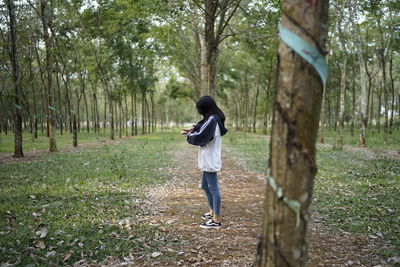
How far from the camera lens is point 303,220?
7.00 ft

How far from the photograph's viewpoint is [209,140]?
503cm

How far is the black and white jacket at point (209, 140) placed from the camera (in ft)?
16.4

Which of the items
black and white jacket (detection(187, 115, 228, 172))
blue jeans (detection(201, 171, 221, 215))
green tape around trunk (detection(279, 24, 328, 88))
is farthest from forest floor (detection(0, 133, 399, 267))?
green tape around trunk (detection(279, 24, 328, 88))

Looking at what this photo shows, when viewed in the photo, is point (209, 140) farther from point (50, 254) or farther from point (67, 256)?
point (50, 254)

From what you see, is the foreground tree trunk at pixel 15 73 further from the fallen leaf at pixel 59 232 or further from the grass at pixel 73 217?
the fallen leaf at pixel 59 232

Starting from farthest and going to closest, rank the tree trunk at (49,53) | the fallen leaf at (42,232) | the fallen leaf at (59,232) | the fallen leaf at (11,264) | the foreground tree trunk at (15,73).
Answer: the tree trunk at (49,53) → the foreground tree trunk at (15,73) → the fallen leaf at (59,232) → the fallen leaf at (42,232) → the fallen leaf at (11,264)

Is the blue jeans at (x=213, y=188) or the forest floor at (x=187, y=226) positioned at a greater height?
the blue jeans at (x=213, y=188)

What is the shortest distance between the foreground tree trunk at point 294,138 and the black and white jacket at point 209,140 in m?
2.84

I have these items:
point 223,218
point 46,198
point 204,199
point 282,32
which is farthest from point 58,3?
point 282,32

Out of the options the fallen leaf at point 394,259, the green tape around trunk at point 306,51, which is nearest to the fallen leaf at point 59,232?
the green tape around trunk at point 306,51

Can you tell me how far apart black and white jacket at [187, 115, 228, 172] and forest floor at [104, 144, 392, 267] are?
1.22m

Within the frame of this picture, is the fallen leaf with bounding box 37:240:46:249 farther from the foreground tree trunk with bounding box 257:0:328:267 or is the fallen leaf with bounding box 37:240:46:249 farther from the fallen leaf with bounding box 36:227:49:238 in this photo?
the foreground tree trunk with bounding box 257:0:328:267

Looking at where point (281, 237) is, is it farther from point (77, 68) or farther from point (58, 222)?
point (77, 68)

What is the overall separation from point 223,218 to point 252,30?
26.9ft
